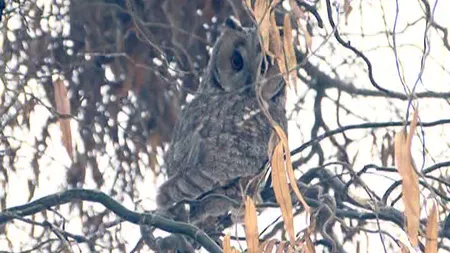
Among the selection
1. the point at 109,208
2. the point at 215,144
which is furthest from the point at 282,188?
the point at 215,144

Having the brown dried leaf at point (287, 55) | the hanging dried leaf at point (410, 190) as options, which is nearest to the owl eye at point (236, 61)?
the brown dried leaf at point (287, 55)

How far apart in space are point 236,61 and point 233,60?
0.9 inches

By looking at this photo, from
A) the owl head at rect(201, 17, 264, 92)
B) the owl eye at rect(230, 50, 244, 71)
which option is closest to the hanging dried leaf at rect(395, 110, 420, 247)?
the owl head at rect(201, 17, 264, 92)

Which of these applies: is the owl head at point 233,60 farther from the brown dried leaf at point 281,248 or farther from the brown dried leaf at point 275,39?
the brown dried leaf at point 281,248

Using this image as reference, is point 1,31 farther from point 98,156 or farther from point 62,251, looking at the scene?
point 62,251

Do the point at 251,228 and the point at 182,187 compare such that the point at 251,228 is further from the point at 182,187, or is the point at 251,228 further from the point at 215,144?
the point at 215,144

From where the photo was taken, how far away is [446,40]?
2.71 m

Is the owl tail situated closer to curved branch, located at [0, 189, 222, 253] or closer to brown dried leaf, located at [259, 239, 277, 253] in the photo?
curved branch, located at [0, 189, 222, 253]

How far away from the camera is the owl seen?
132 inches

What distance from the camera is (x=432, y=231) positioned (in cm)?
171

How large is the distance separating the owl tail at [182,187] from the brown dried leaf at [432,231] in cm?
156

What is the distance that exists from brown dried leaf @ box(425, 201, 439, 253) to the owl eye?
6.12 ft

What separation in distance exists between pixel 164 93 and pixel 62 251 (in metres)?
1.05

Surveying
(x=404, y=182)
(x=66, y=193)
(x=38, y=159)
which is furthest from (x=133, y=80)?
(x=404, y=182)
